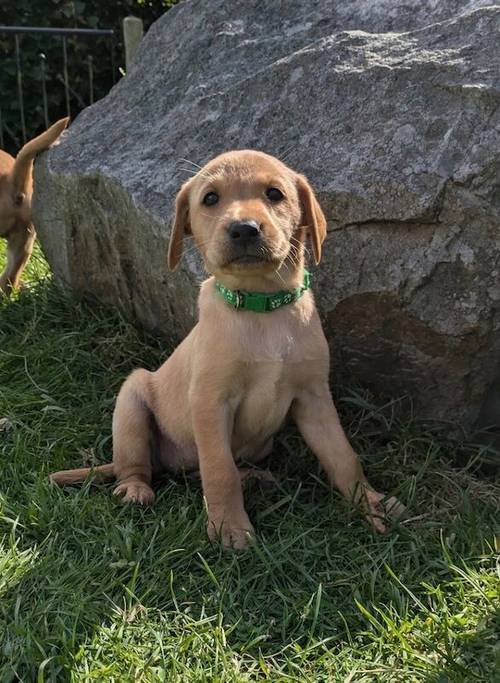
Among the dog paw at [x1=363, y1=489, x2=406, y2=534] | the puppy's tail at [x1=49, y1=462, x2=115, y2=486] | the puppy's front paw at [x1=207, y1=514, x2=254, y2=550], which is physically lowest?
the puppy's tail at [x1=49, y1=462, x2=115, y2=486]

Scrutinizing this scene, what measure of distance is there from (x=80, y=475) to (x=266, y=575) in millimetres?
1154

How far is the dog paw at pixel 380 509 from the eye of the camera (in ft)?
11.9

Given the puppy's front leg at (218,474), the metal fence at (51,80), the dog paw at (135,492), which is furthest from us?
the metal fence at (51,80)

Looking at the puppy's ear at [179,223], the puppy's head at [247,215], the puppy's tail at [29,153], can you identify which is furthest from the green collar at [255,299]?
the puppy's tail at [29,153]

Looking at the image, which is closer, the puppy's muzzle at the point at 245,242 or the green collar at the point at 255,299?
the puppy's muzzle at the point at 245,242

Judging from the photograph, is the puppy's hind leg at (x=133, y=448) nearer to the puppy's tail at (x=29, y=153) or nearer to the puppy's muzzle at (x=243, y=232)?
the puppy's muzzle at (x=243, y=232)

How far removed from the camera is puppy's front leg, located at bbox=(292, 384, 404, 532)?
3.75 m

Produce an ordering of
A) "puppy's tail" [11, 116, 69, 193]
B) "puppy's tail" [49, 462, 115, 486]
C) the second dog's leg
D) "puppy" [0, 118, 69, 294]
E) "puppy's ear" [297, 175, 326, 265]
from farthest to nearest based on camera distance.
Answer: "puppy" [0, 118, 69, 294], the second dog's leg, "puppy's tail" [11, 116, 69, 193], "puppy's tail" [49, 462, 115, 486], "puppy's ear" [297, 175, 326, 265]

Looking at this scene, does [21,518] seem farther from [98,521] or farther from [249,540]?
[249,540]

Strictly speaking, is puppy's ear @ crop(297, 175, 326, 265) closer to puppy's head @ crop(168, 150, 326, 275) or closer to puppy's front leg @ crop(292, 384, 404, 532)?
puppy's head @ crop(168, 150, 326, 275)

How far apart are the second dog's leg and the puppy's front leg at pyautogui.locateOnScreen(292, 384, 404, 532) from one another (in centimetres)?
334

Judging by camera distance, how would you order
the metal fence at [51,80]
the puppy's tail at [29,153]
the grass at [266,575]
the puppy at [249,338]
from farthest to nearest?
the metal fence at [51,80], the puppy's tail at [29,153], the puppy at [249,338], the grass at [266,575]

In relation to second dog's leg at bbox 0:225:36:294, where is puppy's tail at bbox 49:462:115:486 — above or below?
above

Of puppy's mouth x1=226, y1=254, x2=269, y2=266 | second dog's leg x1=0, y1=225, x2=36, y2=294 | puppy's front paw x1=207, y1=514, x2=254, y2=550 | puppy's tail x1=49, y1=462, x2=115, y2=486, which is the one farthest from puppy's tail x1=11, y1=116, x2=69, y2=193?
puppy's front paw x1=207, y1=514, x2=254, y2=550
